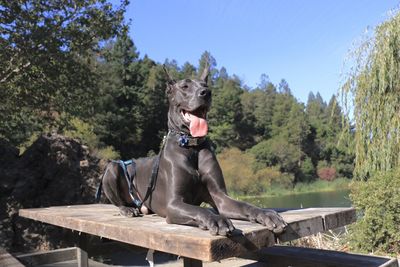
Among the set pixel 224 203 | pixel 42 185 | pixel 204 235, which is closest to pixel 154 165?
pixel 224 203

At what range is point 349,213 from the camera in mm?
2463

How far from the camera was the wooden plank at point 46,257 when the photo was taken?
468 cm

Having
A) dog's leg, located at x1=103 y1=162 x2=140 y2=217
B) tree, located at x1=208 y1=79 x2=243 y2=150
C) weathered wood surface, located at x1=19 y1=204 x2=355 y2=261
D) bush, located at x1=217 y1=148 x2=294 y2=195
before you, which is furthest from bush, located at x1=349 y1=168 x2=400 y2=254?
tree, located at x1=208 y1=79 x2=243 y2=150

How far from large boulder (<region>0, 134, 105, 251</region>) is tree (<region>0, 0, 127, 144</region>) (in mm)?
1845

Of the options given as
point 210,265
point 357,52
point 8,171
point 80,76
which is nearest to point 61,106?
point 80,76

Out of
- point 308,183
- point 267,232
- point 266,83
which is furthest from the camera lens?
point 266,83

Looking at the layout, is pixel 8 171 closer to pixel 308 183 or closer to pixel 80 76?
pixel 80 76

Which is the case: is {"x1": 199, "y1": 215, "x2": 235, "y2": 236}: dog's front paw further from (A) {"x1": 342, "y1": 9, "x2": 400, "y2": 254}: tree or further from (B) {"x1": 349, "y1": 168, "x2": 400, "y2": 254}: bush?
(A) {"x1": 342, "y1": 9, "x2": 400, "y2": 254}: tree

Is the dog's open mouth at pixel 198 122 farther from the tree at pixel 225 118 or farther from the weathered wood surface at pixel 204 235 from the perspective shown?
the tree at pixel 225 118

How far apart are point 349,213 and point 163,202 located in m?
1.06

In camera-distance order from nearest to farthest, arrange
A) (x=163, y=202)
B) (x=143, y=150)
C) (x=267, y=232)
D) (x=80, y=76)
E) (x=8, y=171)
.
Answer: (x=267, y=232) → (x=163, y=202) → (x=8, y=171) → (x=80, y=76) → (x=143, y=150)

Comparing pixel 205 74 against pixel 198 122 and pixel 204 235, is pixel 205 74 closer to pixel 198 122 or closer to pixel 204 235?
pixel 198 122

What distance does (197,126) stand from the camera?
255cm

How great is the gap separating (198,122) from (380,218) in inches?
151
